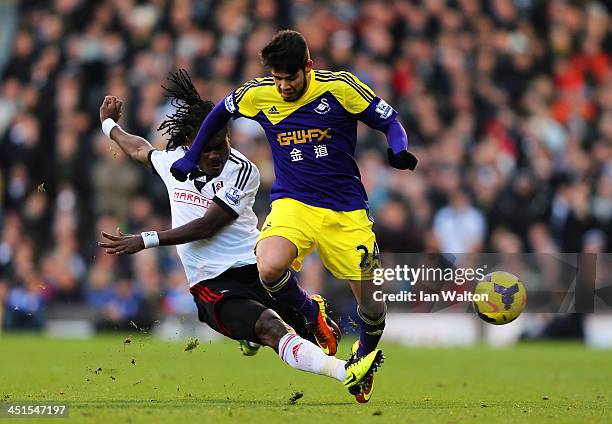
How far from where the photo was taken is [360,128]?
58.7ft

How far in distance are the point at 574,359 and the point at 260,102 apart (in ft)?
21.7

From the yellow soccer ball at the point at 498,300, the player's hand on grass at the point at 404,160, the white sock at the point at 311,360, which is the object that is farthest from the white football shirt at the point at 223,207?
the yellow soccer ball at the point at 498,300

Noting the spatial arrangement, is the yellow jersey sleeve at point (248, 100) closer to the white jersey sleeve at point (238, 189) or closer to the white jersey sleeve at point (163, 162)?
the white jersey sleeve at point (238, 189)

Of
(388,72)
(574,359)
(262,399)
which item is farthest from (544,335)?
(262,399)

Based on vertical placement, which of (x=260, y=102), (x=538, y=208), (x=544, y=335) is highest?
(x=260, y=102)

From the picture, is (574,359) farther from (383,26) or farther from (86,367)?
(383,26)

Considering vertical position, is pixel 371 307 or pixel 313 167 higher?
pixel 313 167

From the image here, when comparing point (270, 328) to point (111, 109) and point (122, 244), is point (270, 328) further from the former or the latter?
point (111, 109)

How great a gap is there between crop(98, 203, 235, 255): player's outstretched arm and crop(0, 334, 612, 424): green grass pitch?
1.01 metres

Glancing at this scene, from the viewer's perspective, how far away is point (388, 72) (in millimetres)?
19016

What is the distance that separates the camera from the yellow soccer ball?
9.42m

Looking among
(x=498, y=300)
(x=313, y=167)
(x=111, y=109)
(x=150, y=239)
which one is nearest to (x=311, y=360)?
(x=313, y=167)

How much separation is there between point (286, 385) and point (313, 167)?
235 cm

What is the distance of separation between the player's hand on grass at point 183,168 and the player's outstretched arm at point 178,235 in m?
0.40
